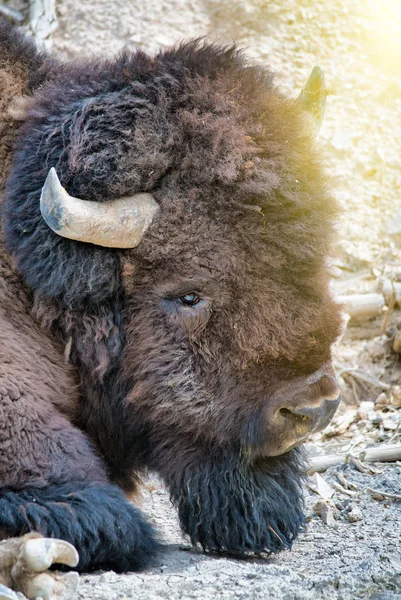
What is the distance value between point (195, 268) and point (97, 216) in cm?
48

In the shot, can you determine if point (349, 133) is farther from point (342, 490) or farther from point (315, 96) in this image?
point (342, 490)

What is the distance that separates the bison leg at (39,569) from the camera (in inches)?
118

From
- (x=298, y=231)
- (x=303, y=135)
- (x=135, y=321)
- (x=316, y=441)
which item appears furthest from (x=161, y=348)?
(x=316, y=441)

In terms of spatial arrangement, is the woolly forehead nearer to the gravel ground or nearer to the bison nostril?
the bison nostril

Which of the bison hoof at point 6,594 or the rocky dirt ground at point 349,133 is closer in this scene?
the bison hoof at point 6,594

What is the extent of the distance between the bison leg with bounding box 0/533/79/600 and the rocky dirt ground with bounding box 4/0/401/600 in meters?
1.56

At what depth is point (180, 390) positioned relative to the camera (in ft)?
12.5

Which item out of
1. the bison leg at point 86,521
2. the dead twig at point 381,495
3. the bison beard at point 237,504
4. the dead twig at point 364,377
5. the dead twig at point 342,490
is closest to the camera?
the bison leg at point 86,521

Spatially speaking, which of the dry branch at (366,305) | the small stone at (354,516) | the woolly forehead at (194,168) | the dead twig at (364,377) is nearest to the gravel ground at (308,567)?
the small stone at (354,516)

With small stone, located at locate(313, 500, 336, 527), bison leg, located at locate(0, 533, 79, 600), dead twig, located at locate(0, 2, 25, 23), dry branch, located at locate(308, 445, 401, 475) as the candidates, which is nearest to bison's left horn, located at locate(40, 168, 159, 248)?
bison leg, located at locate(0, 533, 79, 600)

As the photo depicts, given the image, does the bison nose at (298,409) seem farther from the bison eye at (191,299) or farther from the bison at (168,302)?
the bison eye at (191,299)

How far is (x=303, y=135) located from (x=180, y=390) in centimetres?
130

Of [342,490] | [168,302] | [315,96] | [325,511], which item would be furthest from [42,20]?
[325,511]

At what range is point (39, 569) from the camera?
9.96 ft
